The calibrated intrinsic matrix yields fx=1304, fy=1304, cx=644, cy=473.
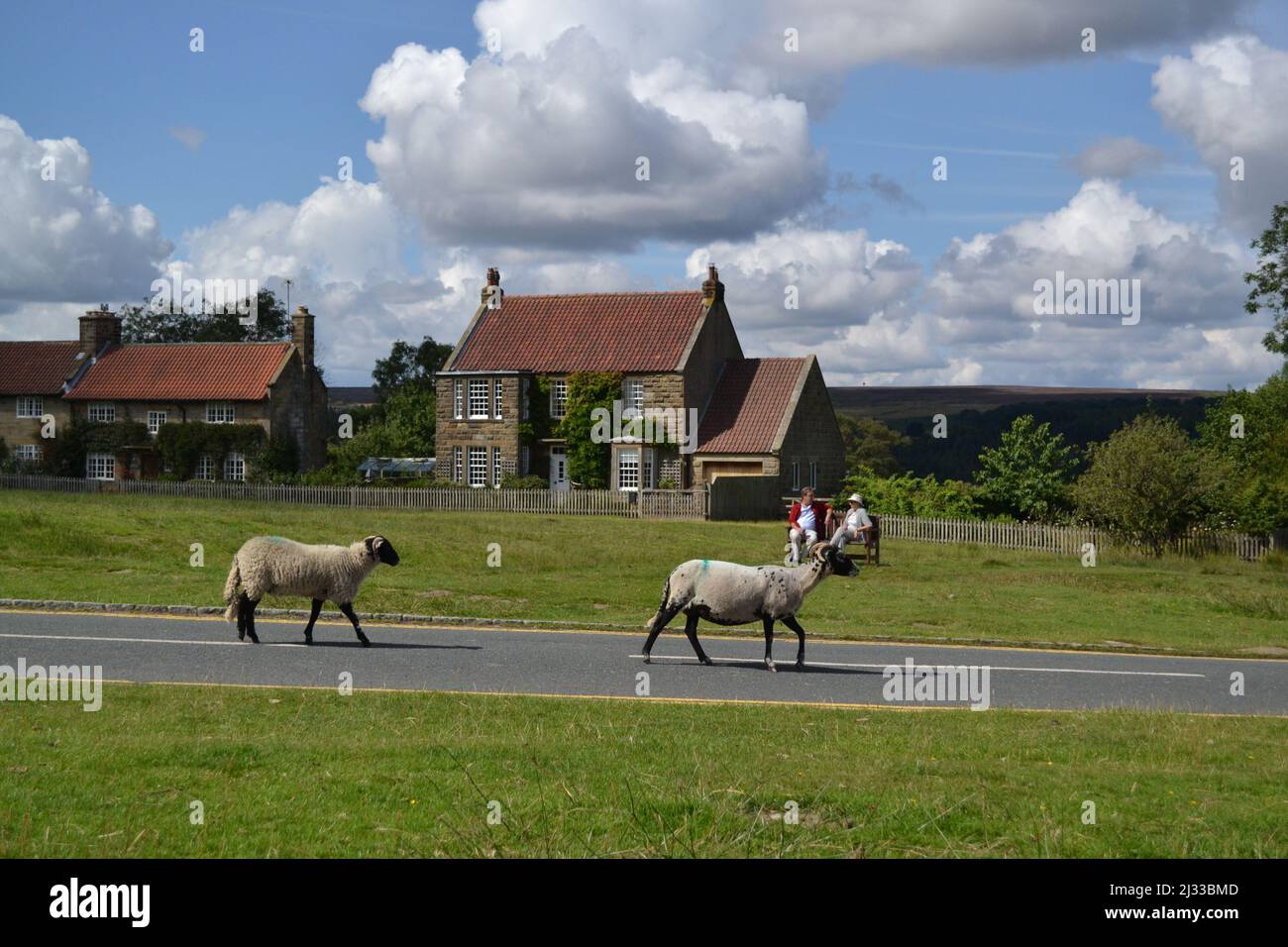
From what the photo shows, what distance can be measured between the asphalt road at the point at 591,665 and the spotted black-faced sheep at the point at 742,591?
0.62m

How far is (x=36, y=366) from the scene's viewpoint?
79.4 m

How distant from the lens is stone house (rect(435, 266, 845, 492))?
6138cm

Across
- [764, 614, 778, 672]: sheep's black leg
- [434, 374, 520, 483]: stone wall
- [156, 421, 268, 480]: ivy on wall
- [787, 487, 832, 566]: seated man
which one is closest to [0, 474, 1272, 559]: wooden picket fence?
[434, 374, 520, 483]: stone wall

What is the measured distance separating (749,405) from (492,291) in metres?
15.4

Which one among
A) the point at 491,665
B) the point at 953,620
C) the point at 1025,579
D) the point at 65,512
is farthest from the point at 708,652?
the point at 65,512

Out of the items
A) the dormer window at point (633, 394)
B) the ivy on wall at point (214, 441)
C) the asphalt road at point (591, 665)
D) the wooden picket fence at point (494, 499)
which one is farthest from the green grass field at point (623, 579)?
the ivy on wall at point (214, 441)

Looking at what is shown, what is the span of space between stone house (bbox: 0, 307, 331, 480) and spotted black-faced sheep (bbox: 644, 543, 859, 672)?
62215mm

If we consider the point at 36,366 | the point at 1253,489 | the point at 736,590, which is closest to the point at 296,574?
the point at 736,590

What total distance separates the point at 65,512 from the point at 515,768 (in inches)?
1140

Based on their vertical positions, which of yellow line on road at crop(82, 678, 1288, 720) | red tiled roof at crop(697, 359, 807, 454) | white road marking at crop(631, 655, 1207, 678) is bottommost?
white road marking at crop(631, 655, 1207, 678)

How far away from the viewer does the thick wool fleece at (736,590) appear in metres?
15.8

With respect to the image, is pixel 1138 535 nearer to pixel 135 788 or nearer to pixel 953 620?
pixel 953 620

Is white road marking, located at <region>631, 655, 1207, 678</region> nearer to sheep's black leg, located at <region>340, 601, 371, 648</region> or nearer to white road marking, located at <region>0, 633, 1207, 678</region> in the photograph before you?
white road marking, located at <region>0, 633, 1207, 678</region>

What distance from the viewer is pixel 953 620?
23.9 m
